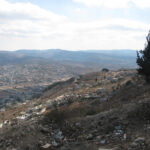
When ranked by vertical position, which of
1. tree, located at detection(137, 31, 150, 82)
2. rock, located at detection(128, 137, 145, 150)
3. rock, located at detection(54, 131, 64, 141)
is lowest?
rock, located at detection(54, 131, 64, 141)

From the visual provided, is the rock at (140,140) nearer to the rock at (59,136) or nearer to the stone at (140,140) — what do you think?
the stone at (140,140)

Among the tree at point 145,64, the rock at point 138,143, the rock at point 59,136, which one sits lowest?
the rock at point 59,136

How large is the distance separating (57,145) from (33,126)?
1768mm

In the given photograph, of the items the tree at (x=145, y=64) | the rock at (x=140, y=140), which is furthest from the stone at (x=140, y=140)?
the tree at (x=145, y=64)

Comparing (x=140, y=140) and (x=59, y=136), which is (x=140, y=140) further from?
(x=59, y=136)

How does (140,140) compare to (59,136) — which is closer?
(140,140)

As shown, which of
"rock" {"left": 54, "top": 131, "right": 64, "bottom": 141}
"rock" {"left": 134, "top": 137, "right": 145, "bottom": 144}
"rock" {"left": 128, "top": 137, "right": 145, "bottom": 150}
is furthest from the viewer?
"rock" {"left": 54, "top": 131, "right": 64, "bottom": 141}

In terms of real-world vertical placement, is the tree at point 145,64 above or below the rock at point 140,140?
above

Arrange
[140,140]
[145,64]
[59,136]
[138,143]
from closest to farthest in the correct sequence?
[138,143], [140,140], [59,136], [145,64]

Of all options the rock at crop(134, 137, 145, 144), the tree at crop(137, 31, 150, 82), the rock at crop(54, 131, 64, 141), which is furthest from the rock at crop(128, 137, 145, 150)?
the tree at crop(137, 31, 150, 82)

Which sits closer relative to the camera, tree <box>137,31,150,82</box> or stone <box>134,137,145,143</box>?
stone <box>134,137,145,143</box>

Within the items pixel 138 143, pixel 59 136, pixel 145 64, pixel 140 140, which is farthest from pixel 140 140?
pixel 145 64

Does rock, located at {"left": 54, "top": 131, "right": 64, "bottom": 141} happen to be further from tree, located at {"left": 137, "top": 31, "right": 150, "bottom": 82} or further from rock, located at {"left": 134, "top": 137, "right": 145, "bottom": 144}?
tree, located at {"left": 137, "top": 31, "right": 150, "bottom": 82}

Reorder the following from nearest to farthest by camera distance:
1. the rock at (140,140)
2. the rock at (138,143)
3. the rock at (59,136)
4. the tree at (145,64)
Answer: the rock at (138,143)
the rock at (140,140)
the rock at (59,136)
the tree at (145,64)
